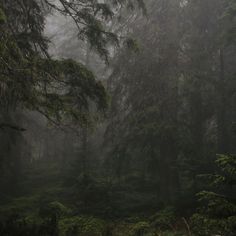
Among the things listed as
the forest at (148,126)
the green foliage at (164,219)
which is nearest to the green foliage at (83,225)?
the forest at (148,126)

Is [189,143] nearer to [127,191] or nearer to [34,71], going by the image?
[127,191]

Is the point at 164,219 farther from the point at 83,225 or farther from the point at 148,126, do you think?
the point at 148,126

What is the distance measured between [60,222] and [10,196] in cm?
682

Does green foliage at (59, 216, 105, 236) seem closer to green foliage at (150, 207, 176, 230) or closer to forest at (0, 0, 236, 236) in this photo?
forest at (0, 0, 236, 236)

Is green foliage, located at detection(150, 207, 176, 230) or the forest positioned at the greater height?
the forest

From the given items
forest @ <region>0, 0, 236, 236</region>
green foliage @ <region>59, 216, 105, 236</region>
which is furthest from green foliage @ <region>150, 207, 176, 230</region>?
green foliage @ <region>59, 216, 105, 236</region>

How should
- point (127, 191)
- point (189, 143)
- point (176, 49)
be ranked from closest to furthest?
point (189, 143) → point (176, 49) → point (127, 191)

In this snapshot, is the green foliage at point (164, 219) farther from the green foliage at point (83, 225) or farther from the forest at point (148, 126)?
the green foliage at point (83, 225)

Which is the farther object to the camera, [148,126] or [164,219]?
[148,126]

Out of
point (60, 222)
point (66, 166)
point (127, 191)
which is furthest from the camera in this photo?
point (66, 166)

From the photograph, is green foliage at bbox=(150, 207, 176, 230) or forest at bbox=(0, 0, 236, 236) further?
forest at bbox=(0, 0, 236, 236)

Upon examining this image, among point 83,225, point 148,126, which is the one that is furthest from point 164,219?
point 148,126

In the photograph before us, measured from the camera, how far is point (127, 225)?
1453 cm

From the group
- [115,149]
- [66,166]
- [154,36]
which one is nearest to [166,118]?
[115,149]
